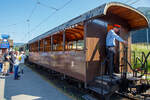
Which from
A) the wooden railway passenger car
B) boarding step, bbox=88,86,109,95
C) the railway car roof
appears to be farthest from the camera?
the wooden railway passenger car

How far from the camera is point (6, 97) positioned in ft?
16.8

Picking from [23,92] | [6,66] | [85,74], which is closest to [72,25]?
[85,74]

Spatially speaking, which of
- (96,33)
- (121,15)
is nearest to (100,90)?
(96,33)

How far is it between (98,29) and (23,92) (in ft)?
13.5

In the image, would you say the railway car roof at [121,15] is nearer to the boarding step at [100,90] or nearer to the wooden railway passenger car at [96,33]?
the wooden railway passenger car at [96,33]

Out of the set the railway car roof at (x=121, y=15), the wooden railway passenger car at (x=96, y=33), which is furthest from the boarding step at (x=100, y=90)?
the railway car roof at (x=121, y=15)

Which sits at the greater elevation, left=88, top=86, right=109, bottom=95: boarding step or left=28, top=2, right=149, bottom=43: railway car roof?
left=28, top=2, right=149, bottom=43: railway car roof

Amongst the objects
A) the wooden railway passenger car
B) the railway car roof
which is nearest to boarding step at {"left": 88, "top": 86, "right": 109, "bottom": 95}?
the wooden railway passenger car

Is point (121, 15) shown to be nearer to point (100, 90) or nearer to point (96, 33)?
point (96, 33)

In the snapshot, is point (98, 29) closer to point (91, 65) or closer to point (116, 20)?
point (116, 20)

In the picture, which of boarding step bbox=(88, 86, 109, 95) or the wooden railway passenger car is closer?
boarding step bbox=(88, 86, 109, 95)

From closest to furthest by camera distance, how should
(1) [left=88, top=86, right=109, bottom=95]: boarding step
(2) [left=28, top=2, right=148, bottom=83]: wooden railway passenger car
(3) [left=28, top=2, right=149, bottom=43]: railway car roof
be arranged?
(1) [left=88, top=86, right=109, bottom=95]: boarding step
(3) [left=28, top=2, right=149, bottom=43]: railway car roof
(2) [left=28, top=2, right=148, bottom=83]: wooden railway passenger car

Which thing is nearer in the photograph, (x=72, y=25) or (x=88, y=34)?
(x=88, y=34)

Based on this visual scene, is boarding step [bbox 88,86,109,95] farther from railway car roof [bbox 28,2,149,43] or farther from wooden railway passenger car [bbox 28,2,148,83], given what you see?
railway car roof [bbox 28,2,149,43]
